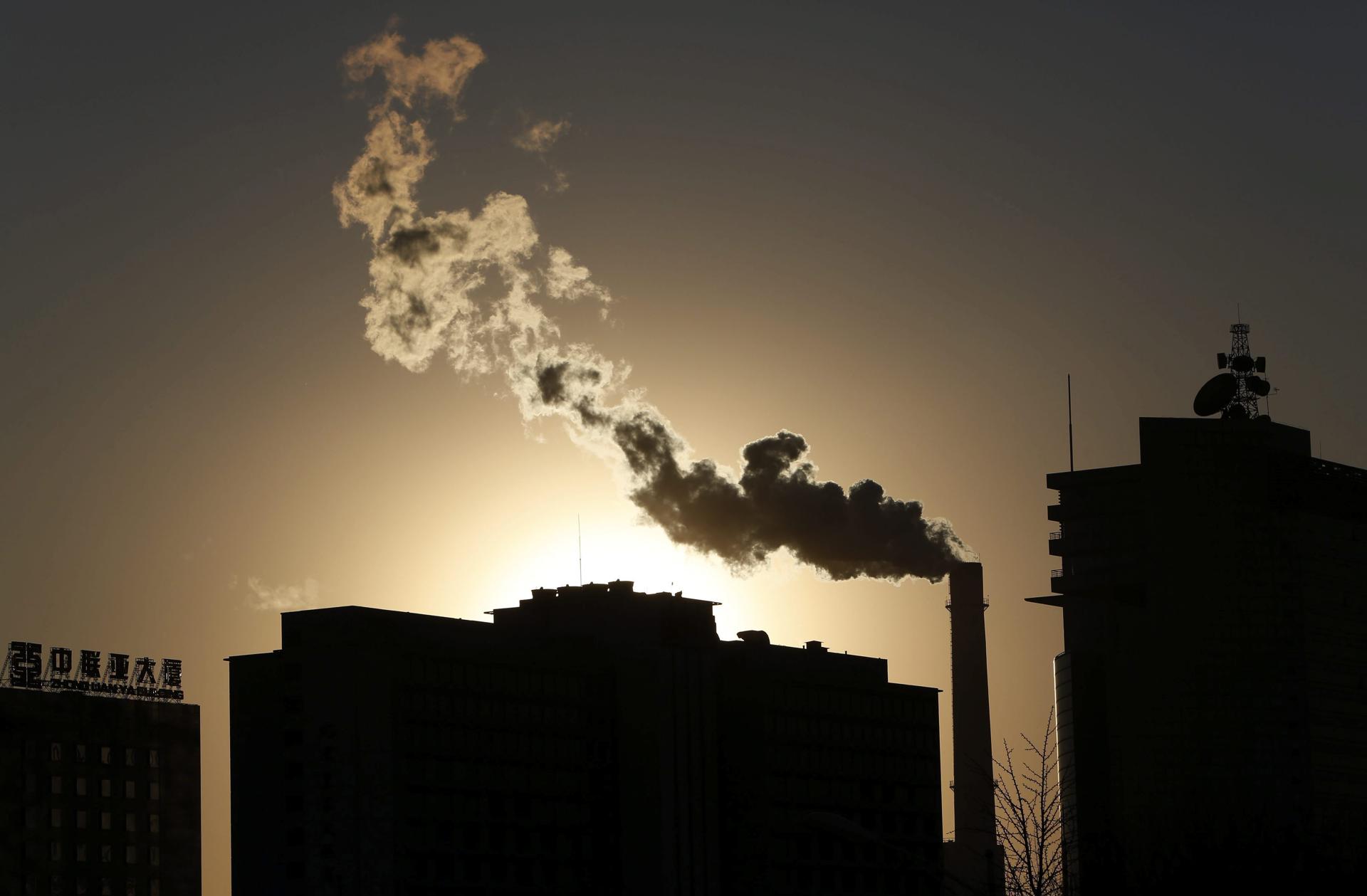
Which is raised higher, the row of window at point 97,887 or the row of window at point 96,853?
the row of window at point 96,853

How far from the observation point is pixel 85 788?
173750mm

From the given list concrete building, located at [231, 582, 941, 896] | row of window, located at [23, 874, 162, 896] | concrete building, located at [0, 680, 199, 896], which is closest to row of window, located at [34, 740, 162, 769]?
concrete building, located at [0, 680, 199, 896]

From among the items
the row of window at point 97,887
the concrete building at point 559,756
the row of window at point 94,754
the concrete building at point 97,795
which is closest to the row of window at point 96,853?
the concrete building at point 97,795

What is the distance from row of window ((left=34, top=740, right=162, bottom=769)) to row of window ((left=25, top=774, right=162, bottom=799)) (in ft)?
4.59

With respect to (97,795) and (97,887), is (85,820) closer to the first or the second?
(97,795)

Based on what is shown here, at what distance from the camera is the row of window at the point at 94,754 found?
560 ft

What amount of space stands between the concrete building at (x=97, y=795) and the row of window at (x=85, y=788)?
0.06m

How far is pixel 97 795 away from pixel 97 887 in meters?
7.17

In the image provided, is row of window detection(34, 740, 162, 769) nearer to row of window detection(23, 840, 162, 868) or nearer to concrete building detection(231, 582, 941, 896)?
row of window detection(23, 840, 162, 868)

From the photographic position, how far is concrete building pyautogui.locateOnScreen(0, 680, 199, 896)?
167750 millimetres

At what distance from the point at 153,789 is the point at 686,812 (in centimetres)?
4358

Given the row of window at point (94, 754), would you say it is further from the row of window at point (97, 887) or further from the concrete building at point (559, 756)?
the concrete building at point (559, 756)

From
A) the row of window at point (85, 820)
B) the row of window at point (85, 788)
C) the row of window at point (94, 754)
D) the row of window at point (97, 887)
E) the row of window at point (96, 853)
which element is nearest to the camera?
the row of window at point (97, 887)

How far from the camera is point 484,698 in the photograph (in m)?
160
